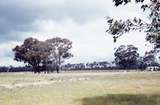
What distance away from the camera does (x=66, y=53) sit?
153 m

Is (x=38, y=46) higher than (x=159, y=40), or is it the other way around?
(x=38, y=46)

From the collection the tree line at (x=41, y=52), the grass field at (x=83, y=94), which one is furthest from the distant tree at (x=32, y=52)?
the grass field at (x=83, y=94)

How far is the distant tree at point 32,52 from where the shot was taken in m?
150

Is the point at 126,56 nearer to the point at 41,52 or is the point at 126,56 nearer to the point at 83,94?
the point at 41,52

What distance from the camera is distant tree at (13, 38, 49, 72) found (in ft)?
490

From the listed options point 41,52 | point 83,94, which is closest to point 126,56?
point 41,52

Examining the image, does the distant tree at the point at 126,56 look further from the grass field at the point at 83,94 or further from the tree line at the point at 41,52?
the grass field at the point at 83,94

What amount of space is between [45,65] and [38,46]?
9.29 metres

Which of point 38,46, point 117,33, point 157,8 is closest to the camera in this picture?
point 157,8

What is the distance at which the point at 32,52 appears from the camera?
152 m

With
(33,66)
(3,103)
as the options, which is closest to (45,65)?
(33,66)

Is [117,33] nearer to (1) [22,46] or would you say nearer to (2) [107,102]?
(2) [107,102]

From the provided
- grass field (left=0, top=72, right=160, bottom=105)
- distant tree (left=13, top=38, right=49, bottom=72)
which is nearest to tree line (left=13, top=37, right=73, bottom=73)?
distant tree (left=13, top=38, right=49, bottom=72)

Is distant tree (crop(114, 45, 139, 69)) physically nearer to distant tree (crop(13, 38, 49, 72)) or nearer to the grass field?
distant tree (crop(13, 38, 49, 72))
